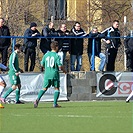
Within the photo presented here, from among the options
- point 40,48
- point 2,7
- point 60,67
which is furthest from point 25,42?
point 2,7

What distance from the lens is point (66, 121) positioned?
46.3 ft

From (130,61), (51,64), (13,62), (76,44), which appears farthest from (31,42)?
(51,64)

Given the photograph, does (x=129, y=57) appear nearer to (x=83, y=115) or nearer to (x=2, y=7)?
(x=83, y=115)

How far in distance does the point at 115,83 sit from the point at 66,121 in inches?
405

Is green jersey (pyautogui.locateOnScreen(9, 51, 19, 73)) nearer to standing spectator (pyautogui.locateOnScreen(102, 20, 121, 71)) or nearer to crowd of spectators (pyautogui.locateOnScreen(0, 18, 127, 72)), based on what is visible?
crowd of spectators (pyautogui.locateOnScreen(0, 18, 127, 72))

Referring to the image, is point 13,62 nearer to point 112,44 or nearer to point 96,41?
point 96,41

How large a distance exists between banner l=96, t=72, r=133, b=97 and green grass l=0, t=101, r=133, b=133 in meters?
6.49

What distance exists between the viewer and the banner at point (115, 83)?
24109mm

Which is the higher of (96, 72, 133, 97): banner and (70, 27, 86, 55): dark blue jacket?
(70, 27, 86, 55): dark blue jacket

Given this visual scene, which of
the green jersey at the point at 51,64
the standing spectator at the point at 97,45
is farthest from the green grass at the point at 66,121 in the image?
the standing spectator at the point at 97,45

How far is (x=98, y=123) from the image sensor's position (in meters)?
13.6

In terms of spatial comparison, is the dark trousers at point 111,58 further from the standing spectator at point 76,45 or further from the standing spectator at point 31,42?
the standing spectator at point 31,42

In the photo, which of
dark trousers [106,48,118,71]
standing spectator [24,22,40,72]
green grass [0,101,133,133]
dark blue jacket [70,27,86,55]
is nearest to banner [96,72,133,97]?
dark trousers [106,48,118,71]

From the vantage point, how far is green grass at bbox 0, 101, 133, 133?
40.7ft
